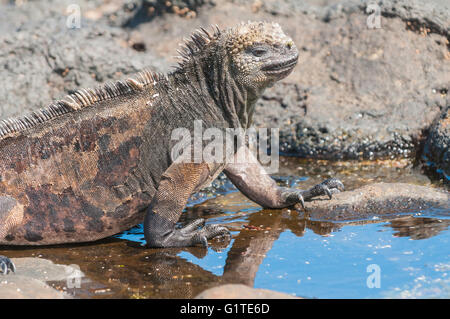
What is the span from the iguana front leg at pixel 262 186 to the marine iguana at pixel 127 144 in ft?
1.77

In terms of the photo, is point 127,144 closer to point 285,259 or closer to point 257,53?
point 257,53

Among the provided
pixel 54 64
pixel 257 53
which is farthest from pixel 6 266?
pixel 54 64

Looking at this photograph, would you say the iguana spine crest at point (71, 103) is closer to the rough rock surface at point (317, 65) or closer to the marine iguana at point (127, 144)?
the marine iguana at point (127, 144)

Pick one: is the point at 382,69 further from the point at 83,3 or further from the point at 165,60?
the point at 83,3

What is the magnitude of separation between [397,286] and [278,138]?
11.8 ft

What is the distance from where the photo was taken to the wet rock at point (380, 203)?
5117mm

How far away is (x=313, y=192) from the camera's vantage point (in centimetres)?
531

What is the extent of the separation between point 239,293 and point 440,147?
12.3 ft

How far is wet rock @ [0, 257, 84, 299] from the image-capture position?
368 cm

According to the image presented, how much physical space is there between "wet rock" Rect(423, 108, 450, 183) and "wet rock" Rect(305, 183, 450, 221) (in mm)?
1181

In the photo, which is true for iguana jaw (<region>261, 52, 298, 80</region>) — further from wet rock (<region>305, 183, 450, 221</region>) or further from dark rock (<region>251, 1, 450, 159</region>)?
dark rock (<region>251, 1, 450, 159</region>)

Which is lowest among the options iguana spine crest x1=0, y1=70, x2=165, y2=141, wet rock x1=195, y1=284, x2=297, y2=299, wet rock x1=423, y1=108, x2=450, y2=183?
wet rock x1=423, y1=108, x2=450, y2=183

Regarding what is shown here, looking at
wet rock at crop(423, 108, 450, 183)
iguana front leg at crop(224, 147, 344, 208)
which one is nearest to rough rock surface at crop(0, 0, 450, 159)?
wet rock at crop(423, 108, 450, 183)

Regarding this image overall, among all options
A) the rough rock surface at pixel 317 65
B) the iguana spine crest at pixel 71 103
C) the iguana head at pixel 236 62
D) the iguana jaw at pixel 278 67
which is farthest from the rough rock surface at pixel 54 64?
the iguana jaw at pixel 278 67
